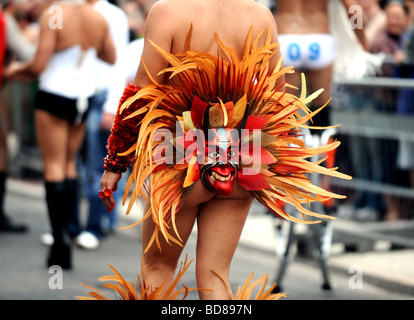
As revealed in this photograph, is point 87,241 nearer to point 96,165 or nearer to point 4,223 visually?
point 96,165

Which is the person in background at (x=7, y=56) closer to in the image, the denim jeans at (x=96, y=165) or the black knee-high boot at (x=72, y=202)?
the black knee-high boot at (x=72, y=202)

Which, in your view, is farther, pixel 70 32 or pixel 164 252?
pixel 70 32

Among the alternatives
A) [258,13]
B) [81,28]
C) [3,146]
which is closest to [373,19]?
[81,28]

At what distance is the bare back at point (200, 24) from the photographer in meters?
3.13

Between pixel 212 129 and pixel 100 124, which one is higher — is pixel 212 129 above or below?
above

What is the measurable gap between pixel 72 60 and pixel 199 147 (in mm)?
3141

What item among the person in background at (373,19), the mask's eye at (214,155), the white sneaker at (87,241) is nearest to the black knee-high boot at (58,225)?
the white sneaker at (87,241)

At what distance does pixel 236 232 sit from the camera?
3289mm

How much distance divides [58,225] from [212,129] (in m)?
2.92

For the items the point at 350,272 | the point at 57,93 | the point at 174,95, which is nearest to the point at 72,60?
the point at 57,93

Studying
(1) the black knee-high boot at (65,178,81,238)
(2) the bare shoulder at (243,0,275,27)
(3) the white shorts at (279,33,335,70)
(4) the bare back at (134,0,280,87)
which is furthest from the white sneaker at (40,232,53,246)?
(2) the bare shoulder at (243,0,275,27)

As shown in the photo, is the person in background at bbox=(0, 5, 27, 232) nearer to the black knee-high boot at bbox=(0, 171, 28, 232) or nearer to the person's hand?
the black knee-high boot at bbox=(0, 171, 28, 232)

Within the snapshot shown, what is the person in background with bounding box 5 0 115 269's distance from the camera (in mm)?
5750

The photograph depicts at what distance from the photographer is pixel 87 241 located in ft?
22.4
